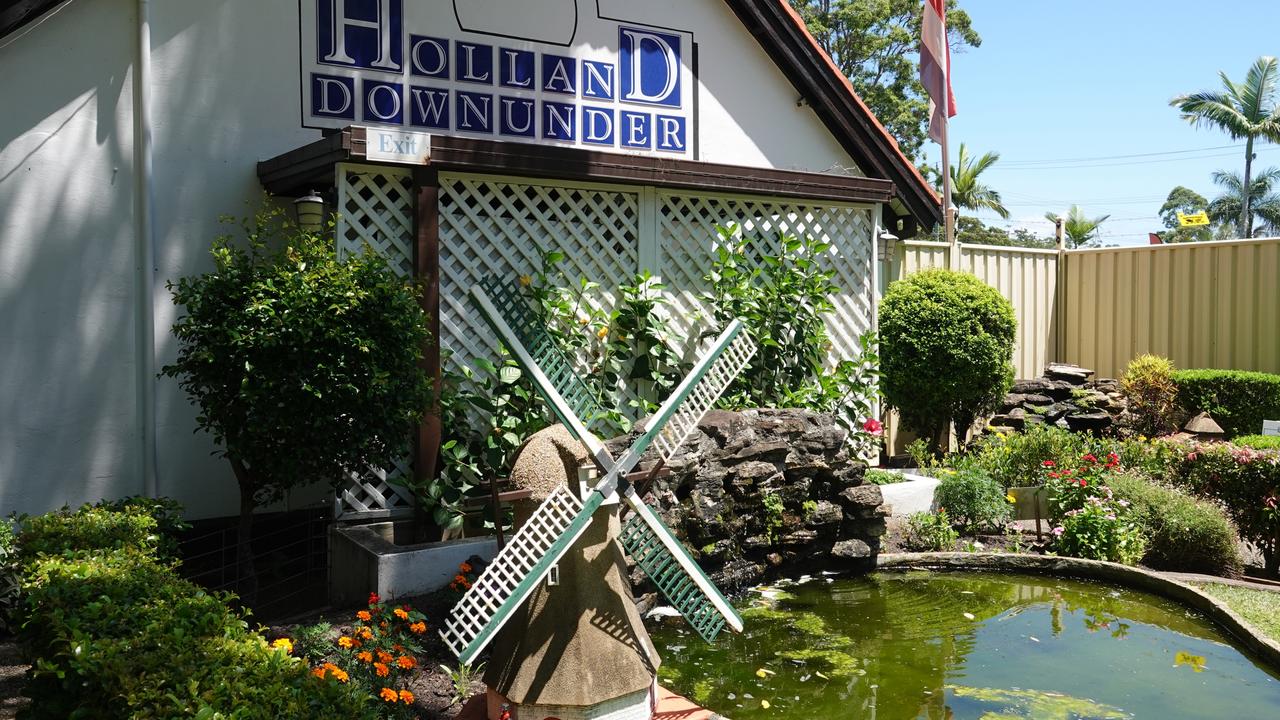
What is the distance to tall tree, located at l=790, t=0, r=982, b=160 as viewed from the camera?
27.6m

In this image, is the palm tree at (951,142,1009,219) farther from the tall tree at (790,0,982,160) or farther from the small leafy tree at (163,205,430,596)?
the small leafy tree at (163,205,430,596)

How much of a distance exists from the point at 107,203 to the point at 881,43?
2460 cm

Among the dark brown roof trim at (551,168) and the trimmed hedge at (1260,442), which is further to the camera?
the trimmed hedge at (1260,442)

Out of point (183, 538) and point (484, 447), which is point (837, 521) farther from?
point (183, 538)

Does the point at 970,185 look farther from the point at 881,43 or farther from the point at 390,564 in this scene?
the point at 390,564

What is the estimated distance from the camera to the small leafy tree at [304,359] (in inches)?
212

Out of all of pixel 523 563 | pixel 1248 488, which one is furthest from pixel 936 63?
pixel 523 563

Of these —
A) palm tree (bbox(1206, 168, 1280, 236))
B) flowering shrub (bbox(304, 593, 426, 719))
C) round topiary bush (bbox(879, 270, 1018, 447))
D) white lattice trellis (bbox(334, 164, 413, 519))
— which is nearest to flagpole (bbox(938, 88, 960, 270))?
round topiary bush (bbox(879, 270, 1018, 447))

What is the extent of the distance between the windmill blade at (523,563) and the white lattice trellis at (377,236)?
254 centimetres

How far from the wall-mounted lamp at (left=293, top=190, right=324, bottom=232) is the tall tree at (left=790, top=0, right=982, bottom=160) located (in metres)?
23.2

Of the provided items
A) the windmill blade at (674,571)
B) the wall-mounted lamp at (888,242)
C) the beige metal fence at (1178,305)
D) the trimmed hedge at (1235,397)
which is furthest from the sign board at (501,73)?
the beige metal fence at (1178,305)

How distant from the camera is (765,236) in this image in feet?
28.5

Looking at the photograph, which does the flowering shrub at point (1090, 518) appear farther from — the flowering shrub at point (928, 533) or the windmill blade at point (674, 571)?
the windmill blade at point (674, 571)

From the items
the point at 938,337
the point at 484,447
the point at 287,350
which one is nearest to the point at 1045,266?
the point at 938,337
